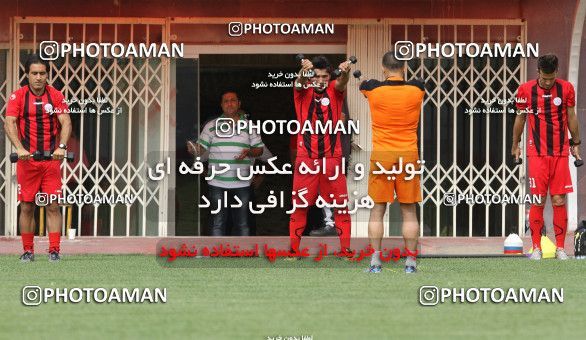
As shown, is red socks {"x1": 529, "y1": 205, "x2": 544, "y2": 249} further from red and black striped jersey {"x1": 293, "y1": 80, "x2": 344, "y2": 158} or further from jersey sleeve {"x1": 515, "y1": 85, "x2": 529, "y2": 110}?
red and black striped jersey {"x1": 293, "y1": 80, "x2": 344, "y2": 158}

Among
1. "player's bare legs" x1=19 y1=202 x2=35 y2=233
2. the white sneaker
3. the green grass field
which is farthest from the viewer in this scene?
the white sneaker

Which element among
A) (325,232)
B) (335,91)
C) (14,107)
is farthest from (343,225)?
(325,232)

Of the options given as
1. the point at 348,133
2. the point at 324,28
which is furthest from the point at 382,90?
the point at 324,28

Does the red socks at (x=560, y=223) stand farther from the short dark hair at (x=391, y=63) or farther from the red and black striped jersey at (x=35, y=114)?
the red and black striped jersey at (x=35, y=114)

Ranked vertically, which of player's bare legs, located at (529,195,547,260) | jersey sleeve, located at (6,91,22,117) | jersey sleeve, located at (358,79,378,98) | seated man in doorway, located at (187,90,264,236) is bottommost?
player's bare legs, located at (529,195,547,260)

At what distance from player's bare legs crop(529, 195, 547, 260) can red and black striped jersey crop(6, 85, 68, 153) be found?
389 centimetres

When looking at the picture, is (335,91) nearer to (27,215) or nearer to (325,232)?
(27,215)

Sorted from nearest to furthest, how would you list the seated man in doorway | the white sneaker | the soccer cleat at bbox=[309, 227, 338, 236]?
1. the white sneaker
2. the seated man in doorway
3. the soccer cleat at bbox=[309, 227, 338, 236]

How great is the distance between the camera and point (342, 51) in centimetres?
1570

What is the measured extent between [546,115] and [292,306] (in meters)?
4.78

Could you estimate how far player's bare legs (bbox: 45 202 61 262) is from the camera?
12.1 metres

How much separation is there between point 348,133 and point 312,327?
690 centimetres

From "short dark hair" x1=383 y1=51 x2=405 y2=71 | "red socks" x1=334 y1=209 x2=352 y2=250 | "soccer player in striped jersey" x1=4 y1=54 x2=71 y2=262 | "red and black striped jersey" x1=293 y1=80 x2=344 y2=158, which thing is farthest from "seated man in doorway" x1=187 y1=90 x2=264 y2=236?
"short dark hair" x1=383 y1=51 x2=405 y2=71

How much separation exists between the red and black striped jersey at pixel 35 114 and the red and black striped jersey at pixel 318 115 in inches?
75.1
